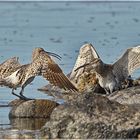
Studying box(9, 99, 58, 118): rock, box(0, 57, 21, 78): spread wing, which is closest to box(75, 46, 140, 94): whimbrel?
box(0, 57, 21, 78): spread wing

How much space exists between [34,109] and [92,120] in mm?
2051

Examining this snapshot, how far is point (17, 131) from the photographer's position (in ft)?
34.5

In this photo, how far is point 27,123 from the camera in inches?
444

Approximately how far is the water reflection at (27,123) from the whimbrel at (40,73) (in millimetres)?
1024

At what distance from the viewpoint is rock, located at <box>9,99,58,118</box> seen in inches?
458

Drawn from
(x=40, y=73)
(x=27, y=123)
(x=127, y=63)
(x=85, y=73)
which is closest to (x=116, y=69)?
(x=127, y=63)

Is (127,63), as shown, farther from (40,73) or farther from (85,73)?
(40,73)

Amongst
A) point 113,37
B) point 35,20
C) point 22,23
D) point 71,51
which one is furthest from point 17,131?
point 35,20

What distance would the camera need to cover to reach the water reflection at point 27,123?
1096 centimetres

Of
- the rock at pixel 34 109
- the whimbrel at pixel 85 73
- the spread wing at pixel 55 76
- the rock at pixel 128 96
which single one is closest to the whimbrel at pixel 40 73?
the spread wing at pixel 55 76

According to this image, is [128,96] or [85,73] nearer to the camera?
[128,96]

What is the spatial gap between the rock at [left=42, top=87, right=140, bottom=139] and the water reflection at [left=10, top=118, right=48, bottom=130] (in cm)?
88

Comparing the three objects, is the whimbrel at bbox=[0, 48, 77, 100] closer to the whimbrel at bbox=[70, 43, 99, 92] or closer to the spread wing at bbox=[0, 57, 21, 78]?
the spread wing at bbox=[0, 57, 21, 78]

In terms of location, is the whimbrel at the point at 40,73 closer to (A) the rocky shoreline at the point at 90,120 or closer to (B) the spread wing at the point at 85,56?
(A) the rocky shoreline at the point at 90,120
